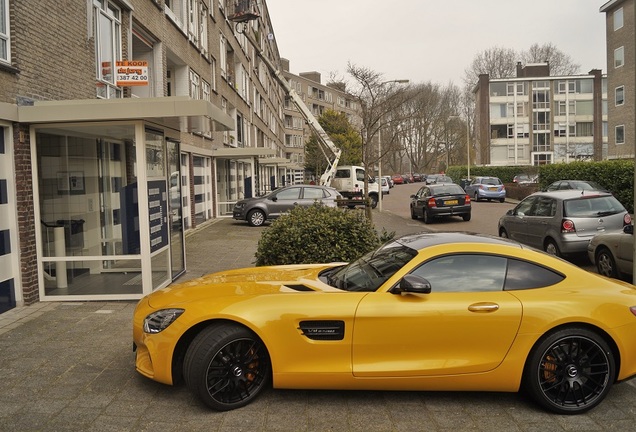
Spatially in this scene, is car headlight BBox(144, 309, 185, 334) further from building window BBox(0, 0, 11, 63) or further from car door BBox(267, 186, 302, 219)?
car door BBox(267, 186, 302, 219)

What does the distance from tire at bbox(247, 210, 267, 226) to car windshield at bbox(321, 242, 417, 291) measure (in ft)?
47.9

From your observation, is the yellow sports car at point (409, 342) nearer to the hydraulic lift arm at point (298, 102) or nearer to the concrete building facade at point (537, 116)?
the hydraulic lift arm at point (298, 102)

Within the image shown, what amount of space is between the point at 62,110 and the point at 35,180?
1.08m

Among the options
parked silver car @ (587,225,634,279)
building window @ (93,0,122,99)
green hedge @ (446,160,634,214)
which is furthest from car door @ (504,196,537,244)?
green hedge @ (446,160,634,214)

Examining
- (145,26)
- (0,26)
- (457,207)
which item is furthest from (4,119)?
(457,207)

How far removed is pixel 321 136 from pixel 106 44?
2059 centimetres

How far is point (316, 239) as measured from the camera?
25.5 feet

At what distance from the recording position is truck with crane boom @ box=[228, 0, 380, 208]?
2820 cm

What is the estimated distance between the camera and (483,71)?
262 feet

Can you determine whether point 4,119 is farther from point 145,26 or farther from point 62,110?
point 145,26

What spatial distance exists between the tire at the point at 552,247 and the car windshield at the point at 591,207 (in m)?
0.62

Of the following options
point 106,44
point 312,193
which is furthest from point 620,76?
point 106,44

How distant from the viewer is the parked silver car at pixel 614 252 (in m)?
8.49

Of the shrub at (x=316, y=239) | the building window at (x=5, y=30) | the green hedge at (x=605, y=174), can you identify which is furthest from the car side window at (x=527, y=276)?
the green hedge at (x=605, y=174)
